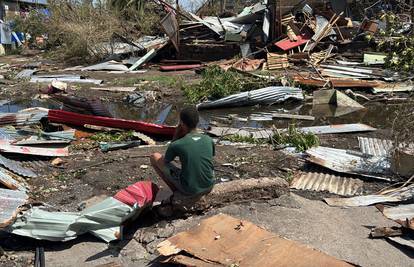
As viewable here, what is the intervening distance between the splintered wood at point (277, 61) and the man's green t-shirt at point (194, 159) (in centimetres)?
1261

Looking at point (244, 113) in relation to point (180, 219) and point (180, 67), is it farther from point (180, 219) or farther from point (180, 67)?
point (180, 67)

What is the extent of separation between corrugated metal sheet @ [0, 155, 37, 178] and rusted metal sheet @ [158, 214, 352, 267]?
3002mm

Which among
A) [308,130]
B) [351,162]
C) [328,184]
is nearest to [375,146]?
[351,162]

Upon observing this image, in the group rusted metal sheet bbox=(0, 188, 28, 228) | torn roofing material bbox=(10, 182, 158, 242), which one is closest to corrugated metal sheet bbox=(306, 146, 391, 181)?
torn roofing material bbox=(10, 182, 158, 242)

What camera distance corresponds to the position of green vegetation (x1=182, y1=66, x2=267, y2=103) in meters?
12.9

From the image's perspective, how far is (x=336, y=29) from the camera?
19.0 metres

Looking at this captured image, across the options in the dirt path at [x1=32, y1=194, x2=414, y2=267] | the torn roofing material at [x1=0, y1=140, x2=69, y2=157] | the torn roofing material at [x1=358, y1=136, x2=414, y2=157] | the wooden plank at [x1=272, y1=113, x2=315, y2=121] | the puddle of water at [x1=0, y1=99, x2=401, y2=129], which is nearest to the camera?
the dirt path at [x1=32, y1=194, x2=414, y2=267]

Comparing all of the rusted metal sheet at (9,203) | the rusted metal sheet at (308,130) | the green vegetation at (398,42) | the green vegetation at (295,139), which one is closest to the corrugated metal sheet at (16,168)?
the rusted metal sheet at (9,203)

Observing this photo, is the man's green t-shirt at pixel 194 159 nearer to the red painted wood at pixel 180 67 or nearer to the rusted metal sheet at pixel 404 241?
the rusted metal sheet at pixel 404 241

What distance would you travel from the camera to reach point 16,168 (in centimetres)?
650

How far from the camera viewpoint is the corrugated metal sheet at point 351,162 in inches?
253

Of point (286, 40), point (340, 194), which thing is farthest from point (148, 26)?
point (340, 194)

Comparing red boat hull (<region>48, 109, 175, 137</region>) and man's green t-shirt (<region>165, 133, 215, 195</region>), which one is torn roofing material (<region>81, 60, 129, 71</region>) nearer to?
red boat hull (<region>48, 109, 175, 137</region>)

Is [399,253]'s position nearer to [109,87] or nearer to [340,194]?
[340,194]
